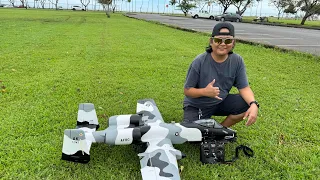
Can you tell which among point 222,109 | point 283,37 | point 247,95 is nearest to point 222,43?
point 247,95

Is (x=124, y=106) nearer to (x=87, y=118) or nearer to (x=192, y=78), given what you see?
(x=87, y=118)

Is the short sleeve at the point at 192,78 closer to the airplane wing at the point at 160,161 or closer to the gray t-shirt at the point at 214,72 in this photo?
the gray t-shirt at the point at 214,72

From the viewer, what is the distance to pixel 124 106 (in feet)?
13.4

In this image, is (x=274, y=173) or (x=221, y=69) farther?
(x=221, y=69)

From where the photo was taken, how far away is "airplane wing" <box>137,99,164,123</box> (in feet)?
10.0

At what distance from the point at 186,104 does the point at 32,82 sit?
3.12 m

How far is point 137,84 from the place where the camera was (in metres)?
5.19

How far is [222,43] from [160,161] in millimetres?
1246

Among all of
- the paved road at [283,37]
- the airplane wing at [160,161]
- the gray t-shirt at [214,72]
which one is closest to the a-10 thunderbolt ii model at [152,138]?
the airplane wing at [160,161]

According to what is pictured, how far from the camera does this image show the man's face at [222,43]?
9.00 ft

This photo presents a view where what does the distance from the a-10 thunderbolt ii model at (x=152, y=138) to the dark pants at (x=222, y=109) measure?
330 millimetres

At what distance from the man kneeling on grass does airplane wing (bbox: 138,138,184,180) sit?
2.03 ft

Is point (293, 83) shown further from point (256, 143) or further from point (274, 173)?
point (274, 173)

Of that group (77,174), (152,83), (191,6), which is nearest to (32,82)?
(152,83)
